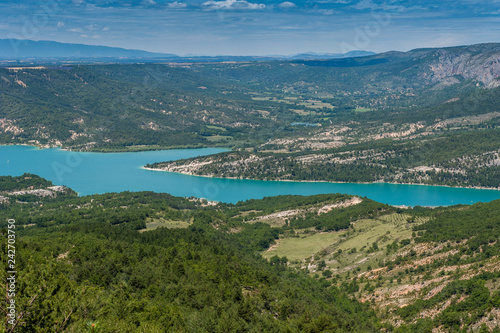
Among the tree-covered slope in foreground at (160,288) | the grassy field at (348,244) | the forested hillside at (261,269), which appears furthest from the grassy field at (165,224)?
the grassy field at (348,244)

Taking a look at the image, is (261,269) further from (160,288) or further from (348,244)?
(348,244)

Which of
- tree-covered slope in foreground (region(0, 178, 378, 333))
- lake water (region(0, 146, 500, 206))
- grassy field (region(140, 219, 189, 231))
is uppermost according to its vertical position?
tree-covered slope in foreground (region(0, 178, 378, 333))

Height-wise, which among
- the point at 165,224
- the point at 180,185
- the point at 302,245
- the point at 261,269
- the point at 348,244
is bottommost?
the point at 180,185

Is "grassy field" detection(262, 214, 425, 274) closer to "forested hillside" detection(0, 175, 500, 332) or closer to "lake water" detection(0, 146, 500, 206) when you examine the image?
"forested hillside" detection(0, 175, 500, 332)

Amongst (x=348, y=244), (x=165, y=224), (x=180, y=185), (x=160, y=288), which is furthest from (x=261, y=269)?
(x=180, y=185)

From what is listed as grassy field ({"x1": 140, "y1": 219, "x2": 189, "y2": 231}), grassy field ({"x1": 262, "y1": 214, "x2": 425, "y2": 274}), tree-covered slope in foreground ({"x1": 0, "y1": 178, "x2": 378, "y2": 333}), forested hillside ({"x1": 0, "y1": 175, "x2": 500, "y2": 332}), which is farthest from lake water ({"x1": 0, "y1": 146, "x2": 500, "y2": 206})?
tree-covered slope in foreground ({"x1": 0, "y1": 178, "x2": 378, "y2": 333})

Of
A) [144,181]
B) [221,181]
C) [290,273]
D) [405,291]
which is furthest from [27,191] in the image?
[405,291]
